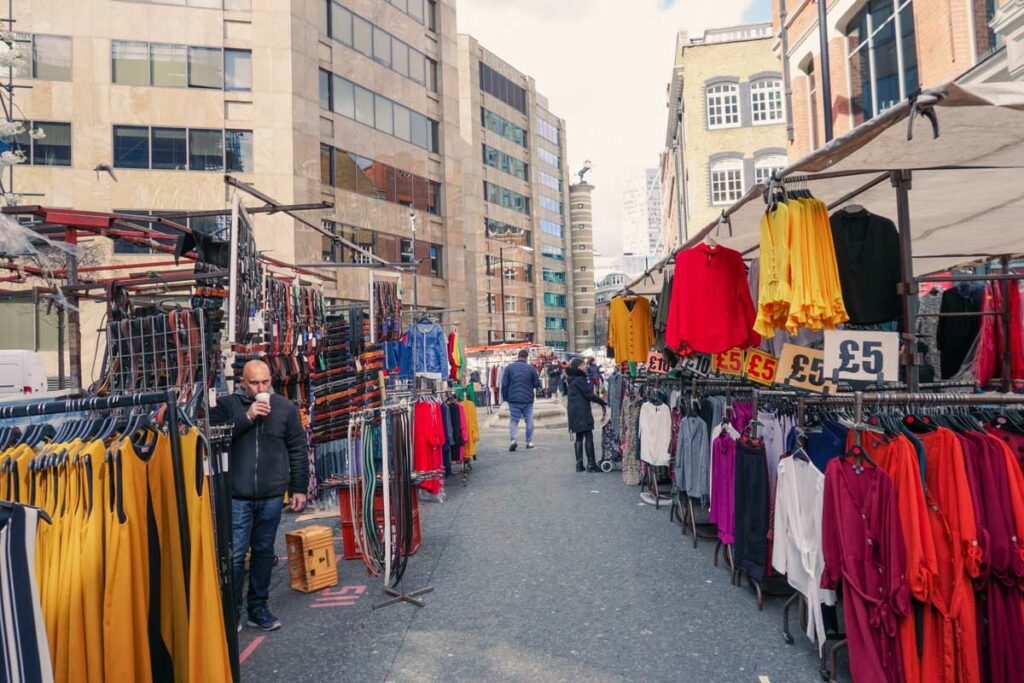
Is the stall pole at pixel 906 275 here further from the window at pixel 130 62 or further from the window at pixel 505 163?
the window at pixel 505 163

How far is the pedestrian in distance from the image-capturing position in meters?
4.89

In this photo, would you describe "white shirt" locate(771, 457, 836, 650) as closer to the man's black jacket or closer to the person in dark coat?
the man's black jacket

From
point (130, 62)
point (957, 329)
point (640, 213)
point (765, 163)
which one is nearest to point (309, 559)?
point (957, 329)

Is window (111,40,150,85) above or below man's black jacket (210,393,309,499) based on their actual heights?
above

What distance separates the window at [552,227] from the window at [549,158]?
6.68 metres

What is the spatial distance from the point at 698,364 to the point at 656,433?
3.80 feet

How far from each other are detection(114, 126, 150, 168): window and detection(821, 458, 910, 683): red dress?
27790 mm

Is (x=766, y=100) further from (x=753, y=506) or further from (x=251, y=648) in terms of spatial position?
(x=251, y=648)

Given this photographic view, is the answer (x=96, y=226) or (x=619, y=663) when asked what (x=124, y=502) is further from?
(x=96, y=226)

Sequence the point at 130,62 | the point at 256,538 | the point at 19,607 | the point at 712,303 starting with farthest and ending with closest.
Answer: the point at 130,62 < the point at 712,303 < the point at 256,538 < the point at 19,607

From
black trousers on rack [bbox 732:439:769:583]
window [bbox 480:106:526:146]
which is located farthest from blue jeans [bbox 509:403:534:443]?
window [bbox 480:106:526:146]

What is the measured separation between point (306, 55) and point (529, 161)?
125 feet

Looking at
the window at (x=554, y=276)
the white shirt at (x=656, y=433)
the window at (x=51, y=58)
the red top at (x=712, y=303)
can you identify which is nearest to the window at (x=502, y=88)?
the window at (x=554, y=276)

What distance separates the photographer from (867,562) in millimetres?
3266
